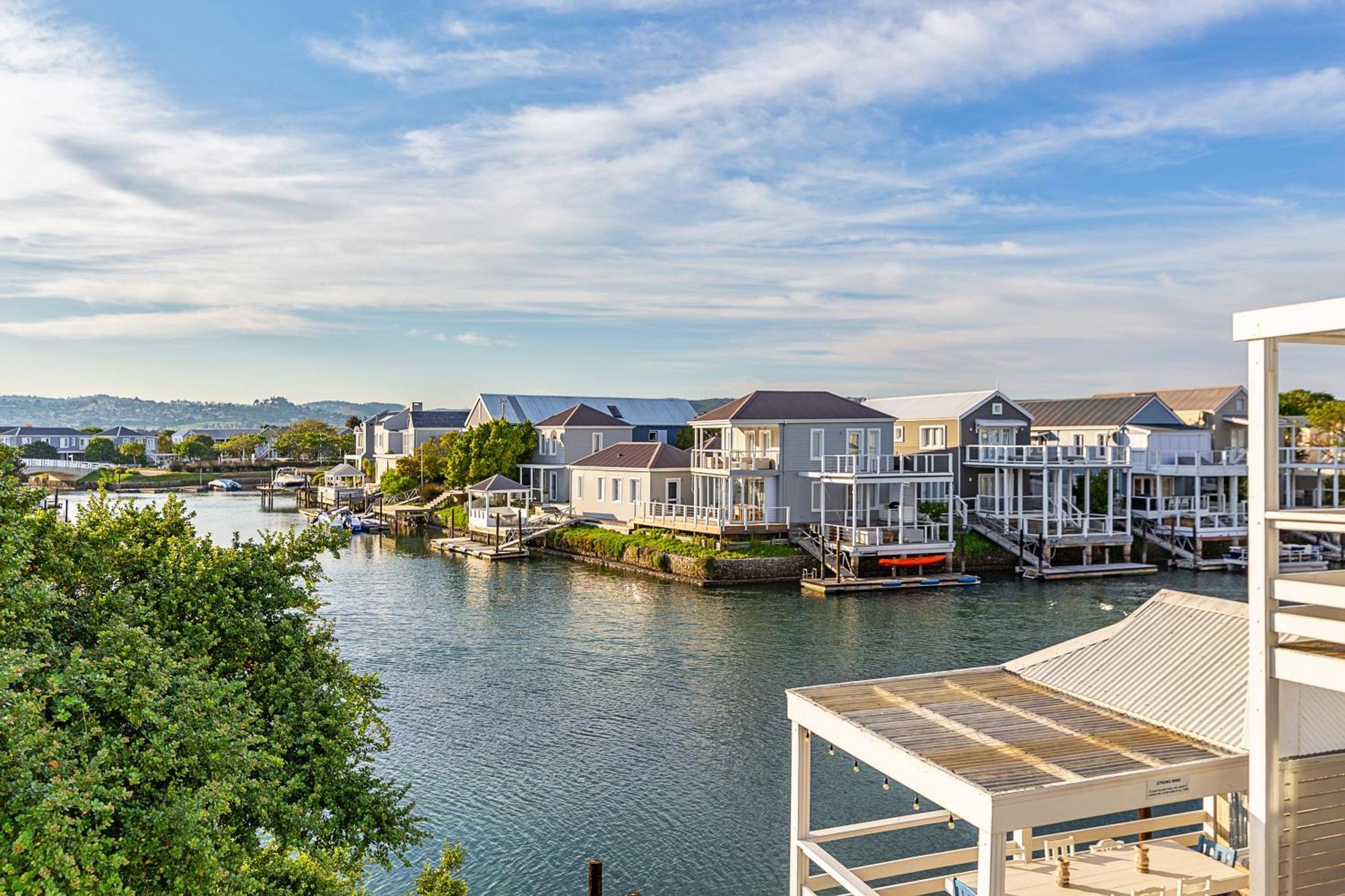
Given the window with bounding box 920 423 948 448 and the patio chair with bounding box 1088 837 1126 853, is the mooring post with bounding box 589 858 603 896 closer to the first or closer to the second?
the patio chair with bounding box 1088 837 1126 853

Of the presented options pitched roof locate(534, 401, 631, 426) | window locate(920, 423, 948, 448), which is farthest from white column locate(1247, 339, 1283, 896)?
pitched roof locate(534, 401, 631, 426)

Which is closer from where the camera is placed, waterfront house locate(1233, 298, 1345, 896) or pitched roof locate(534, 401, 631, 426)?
waterfront house locate(1233, 298, 1345, 896)

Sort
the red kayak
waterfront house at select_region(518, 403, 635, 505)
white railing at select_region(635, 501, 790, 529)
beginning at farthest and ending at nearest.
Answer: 1. waterfront house at select_region(518, 403, 635, 505)
2. white railing at select_region(635, 501, 790, 529)
3. the red kayak

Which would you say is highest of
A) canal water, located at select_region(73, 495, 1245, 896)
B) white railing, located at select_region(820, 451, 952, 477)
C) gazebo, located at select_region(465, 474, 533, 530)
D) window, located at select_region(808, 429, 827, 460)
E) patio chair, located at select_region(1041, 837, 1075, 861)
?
window, located at select_region(808, 429, 827, 460)

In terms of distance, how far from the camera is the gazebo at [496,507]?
2000 inches

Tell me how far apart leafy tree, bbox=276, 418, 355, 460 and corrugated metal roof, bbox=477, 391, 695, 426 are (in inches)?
2394

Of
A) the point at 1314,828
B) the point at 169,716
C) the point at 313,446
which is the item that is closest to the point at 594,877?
Answer: the point at 169,716

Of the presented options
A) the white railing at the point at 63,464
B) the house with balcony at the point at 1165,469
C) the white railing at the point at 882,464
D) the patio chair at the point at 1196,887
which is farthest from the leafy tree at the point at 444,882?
the white railing at the point at 63,464

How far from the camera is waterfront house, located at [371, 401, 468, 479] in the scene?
3214 inches

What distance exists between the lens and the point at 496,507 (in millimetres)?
56938

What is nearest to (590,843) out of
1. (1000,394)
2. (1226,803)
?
A: (1226,803)

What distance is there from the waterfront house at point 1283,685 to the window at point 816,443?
34820mm

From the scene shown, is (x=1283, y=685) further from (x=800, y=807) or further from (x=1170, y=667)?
(x=800, y=807)

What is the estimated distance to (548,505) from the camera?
5734cm
